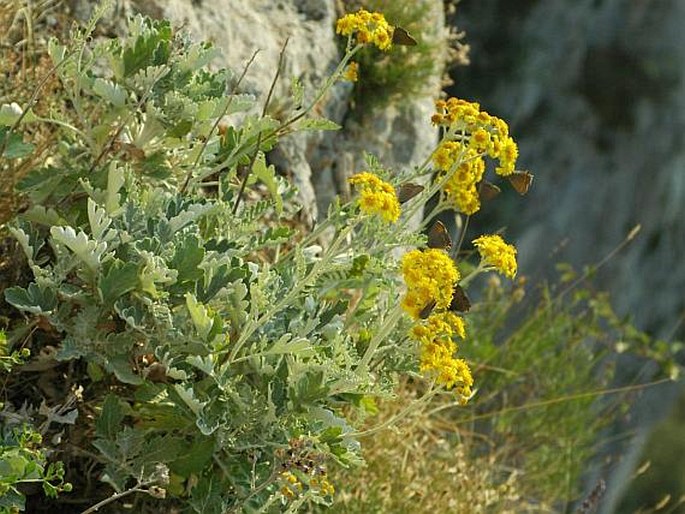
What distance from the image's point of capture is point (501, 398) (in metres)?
4.65

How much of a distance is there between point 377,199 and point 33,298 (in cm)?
72

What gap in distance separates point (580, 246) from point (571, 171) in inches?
14.7

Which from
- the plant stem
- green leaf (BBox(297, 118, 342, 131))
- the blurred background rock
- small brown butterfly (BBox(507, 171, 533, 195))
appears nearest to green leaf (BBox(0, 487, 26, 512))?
the plant stem

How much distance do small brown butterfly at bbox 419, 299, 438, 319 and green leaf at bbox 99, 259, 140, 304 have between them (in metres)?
0.56

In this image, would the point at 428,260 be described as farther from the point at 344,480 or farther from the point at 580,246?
the point at 580,246

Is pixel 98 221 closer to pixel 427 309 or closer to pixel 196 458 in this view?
pixel 196 458

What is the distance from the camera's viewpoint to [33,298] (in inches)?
90.4

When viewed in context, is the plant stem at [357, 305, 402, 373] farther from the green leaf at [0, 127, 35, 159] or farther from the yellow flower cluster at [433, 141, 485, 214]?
the green leaf at [0, 127, 35, 159]

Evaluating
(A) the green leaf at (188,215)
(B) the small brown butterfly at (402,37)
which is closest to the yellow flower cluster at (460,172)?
(B) the small brown butterfly at (402,37)

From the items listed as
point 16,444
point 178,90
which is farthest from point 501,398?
point 16,444

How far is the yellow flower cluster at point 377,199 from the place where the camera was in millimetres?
2168

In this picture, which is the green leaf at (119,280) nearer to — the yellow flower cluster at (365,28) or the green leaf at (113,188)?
the green leaf at (113,188)

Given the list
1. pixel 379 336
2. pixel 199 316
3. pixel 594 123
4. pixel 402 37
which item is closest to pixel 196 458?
pixel 199 316

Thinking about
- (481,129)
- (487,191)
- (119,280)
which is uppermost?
(481,129)
